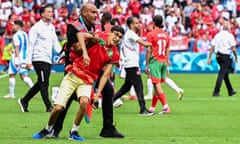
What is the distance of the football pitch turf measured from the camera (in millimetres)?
12798

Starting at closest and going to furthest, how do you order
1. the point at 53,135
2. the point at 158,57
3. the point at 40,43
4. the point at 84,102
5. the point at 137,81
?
the point at 84,102, the point at 53,135, the point at 40,43, the point at 158,57, the point at 137,81

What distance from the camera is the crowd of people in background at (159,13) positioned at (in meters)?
41.5

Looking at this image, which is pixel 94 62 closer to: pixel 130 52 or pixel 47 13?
pixel 47 13

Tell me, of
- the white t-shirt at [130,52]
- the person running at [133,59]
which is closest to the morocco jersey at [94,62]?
the person running at [133,59]

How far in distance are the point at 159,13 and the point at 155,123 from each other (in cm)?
2801

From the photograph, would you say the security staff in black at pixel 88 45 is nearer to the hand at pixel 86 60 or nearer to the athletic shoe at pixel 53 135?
the athletic shoe at pixel 53 135

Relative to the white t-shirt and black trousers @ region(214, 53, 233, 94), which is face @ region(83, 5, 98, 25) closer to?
the white t-shirt

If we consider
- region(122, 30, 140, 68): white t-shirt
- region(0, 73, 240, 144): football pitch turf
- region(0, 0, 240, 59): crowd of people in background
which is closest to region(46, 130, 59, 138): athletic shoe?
region(0, 73, 240, 144): football pitch turf

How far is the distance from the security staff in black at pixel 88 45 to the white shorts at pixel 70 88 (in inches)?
10.9

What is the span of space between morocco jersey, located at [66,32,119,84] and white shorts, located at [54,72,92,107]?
0.08 m

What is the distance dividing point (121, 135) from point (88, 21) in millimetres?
2063

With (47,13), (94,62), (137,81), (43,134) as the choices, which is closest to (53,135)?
(43,134)

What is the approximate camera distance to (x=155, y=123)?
15.8m

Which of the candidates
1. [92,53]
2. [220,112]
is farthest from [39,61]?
[92,53]
